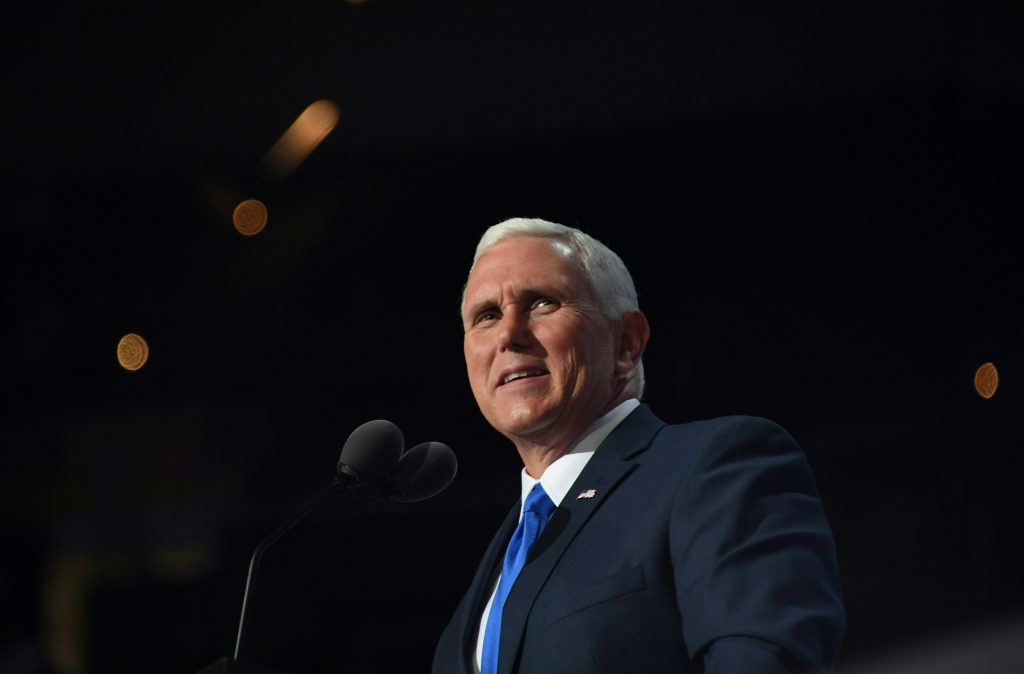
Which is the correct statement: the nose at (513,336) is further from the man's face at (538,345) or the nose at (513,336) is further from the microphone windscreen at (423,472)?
the microphone windscreen at (423,472)

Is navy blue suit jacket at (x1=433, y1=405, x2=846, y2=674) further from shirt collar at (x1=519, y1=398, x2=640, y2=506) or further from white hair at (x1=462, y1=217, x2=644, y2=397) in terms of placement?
white hair at (x1=462, y1=217, x2=644, y2=397)

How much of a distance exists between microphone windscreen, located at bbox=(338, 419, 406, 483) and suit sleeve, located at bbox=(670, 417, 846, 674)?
0.47 m

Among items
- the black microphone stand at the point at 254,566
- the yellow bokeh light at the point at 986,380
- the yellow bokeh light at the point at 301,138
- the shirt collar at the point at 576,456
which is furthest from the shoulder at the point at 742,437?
the yellow bokeh light at the point at 301,138

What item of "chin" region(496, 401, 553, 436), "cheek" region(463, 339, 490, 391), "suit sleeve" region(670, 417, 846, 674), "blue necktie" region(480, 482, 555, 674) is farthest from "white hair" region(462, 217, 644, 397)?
"suit sleeve" region(670, 417, 846, 674)

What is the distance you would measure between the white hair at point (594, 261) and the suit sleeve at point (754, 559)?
1.55 ft

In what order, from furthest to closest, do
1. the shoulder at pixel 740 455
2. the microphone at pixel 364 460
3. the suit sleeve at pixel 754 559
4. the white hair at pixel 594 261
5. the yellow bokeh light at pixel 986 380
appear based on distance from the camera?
the yellow bokeh light at pixel 986 380 → the white hair at pixel 594 261 → the microphone at pixel 364 460 → the shoulder at pixel 740 455 → the suit sleeve at pixel 754 559

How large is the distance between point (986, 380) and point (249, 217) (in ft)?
13.4

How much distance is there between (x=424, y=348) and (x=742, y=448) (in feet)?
13.6

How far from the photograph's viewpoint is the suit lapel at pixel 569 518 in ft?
4.83

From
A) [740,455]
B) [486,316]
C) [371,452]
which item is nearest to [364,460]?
[371,452]

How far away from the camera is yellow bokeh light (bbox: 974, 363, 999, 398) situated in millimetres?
4945

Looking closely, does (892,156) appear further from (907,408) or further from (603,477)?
(603,477)

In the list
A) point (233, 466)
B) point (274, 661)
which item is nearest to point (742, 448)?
point (274, 661)

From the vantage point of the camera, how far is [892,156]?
16.9ft
